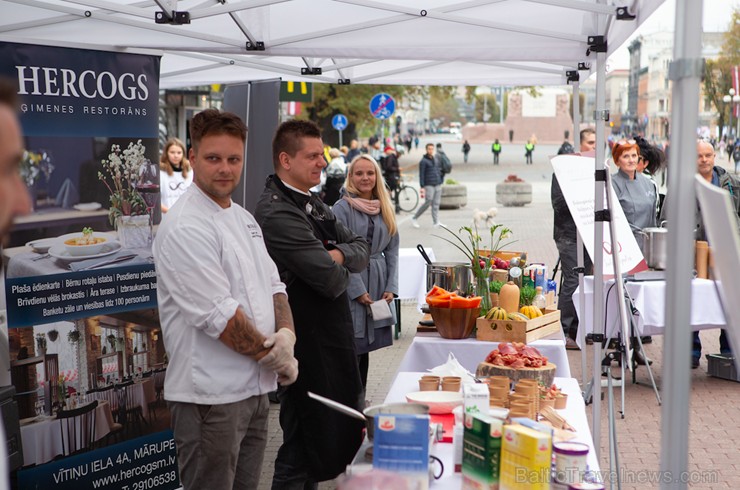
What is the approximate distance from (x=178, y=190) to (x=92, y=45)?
5.46m

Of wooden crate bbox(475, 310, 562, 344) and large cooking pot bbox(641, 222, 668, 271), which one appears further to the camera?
large cooking pot bbox(641, 222, 668, 271)

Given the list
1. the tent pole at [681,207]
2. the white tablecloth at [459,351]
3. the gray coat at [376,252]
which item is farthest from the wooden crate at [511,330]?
the tent pole at [681,207]

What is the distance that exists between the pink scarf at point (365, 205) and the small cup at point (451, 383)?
223 centimetres

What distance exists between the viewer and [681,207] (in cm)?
194

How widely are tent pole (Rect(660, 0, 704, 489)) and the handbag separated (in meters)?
3.28

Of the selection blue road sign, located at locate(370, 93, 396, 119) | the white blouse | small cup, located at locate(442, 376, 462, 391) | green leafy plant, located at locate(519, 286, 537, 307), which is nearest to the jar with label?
green leafy plant, located at locate(519, 286, 537, 307)

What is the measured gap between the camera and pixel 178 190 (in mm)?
9656

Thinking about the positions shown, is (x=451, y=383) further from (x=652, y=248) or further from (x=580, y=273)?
(x=652, y=248)

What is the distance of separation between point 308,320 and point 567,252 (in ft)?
16.8

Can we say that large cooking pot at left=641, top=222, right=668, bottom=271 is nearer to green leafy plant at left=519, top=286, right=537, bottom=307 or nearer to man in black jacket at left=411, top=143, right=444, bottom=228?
green leafy plant at left=519, top=286, right=537, bottom=307

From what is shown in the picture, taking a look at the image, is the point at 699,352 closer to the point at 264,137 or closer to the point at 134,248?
the point at 264,137

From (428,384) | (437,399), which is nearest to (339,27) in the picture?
(428,384)

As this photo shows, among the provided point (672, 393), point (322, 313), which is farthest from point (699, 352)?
point (672, 393)

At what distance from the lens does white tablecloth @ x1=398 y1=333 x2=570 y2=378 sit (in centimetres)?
487
